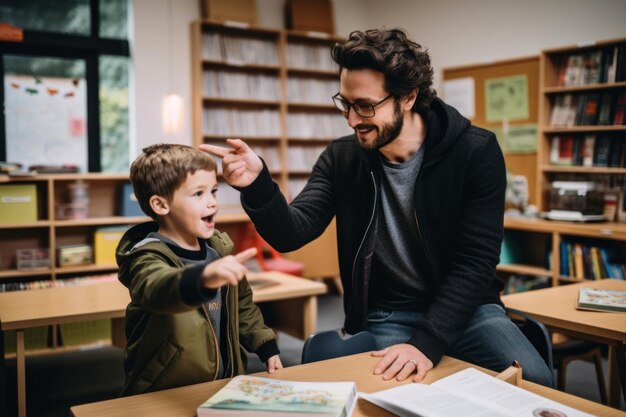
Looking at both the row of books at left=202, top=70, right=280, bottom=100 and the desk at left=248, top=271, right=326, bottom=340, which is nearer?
the desk at left=248, top=271, right=326, bottom=340

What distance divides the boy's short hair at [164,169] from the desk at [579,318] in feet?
3.87

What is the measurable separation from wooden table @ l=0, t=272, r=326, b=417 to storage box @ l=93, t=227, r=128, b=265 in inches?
54.0

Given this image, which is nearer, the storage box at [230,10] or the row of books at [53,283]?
the row of books at [53,283]

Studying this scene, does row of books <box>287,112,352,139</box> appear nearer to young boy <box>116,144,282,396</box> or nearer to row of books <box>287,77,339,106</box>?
row of books <box>287,77,339,106</box>

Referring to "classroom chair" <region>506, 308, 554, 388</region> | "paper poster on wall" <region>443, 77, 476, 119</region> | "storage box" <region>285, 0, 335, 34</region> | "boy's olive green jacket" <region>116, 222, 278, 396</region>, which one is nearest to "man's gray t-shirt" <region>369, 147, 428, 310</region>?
"classroom chair" <region>506, 308, 554, 388</region>

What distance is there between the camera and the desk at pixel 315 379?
1.18 m

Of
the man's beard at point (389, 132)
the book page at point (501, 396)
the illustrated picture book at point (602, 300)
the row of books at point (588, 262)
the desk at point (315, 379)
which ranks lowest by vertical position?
the row of books at point (588, 262)

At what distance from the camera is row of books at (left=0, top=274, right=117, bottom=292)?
401cm

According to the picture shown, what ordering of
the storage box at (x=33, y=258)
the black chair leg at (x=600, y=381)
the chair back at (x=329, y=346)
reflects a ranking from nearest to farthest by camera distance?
the chair back at (x=329, y=346)
the black chair leg at (x=600, y=381)
the storage box at (x=33, y=258)

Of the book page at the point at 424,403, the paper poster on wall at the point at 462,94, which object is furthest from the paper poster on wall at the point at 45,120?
the book page at the point at 424,403

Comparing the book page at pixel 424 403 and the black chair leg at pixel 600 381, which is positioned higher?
the book page at pixel 424 403

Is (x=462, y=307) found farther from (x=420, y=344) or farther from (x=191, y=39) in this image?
(x=191, y=39)

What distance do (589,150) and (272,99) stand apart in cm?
284

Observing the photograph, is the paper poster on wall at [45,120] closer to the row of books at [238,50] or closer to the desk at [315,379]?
the row of books at [238,50]
